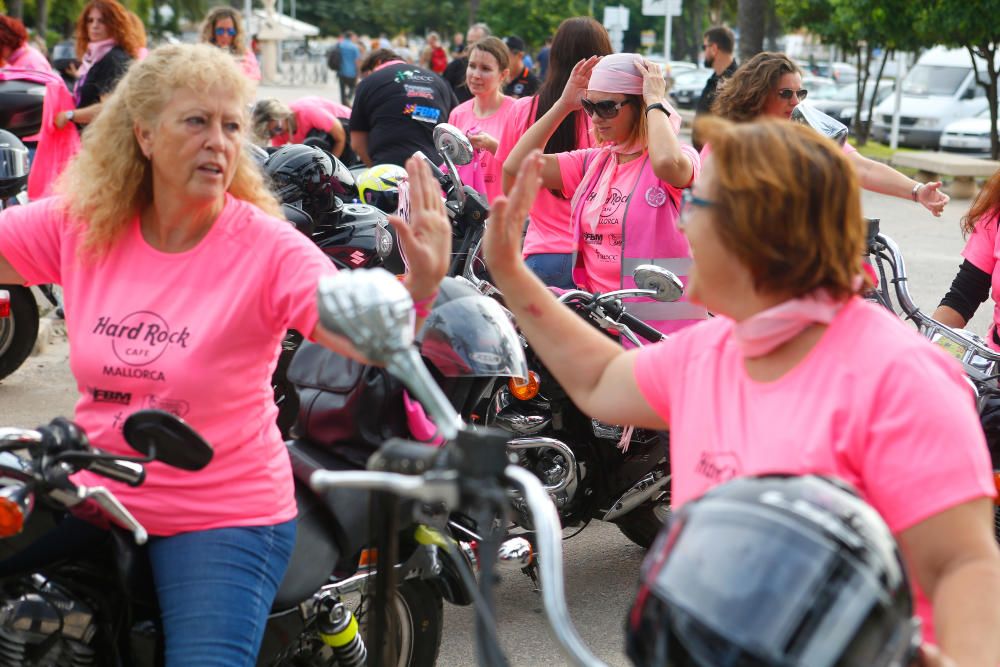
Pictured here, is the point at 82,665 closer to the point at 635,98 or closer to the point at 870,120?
the point at 635,98

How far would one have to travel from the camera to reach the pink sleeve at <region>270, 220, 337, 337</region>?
260 cm

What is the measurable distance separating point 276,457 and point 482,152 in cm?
472

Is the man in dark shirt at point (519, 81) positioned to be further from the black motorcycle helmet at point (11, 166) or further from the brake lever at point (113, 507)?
the brake lever at point (113, 507)

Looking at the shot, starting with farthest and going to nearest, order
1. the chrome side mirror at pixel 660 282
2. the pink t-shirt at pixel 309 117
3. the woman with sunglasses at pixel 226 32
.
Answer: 1. the woman with sunglasses at pixel 226 32
2. the pink t-shirt at pixel 309 117
3. the chrome side mirror at pixel 660 282

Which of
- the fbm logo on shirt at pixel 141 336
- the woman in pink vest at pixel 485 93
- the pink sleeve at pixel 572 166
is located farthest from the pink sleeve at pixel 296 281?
the woman in pink vest at pixel 485 93

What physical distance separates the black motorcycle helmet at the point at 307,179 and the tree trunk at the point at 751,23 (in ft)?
45.8

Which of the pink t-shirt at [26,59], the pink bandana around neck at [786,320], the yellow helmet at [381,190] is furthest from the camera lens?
the pink t-shirt at [26,59]

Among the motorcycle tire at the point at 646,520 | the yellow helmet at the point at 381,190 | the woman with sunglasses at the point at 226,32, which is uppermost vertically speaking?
the woman with sunglasses at the point at 226,32

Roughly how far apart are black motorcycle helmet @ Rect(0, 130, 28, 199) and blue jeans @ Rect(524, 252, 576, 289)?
251 centimetres

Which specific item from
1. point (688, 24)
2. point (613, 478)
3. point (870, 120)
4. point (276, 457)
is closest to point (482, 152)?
point (613, 478)

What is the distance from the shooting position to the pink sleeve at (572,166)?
5.34 meters

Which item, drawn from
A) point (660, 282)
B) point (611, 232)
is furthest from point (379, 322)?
point (611, 232)

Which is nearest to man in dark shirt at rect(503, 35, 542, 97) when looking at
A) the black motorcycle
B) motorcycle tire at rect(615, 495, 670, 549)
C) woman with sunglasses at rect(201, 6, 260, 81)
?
woman with sunglasses at rect(201, 6, 260, 81)

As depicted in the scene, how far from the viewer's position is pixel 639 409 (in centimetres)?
231
